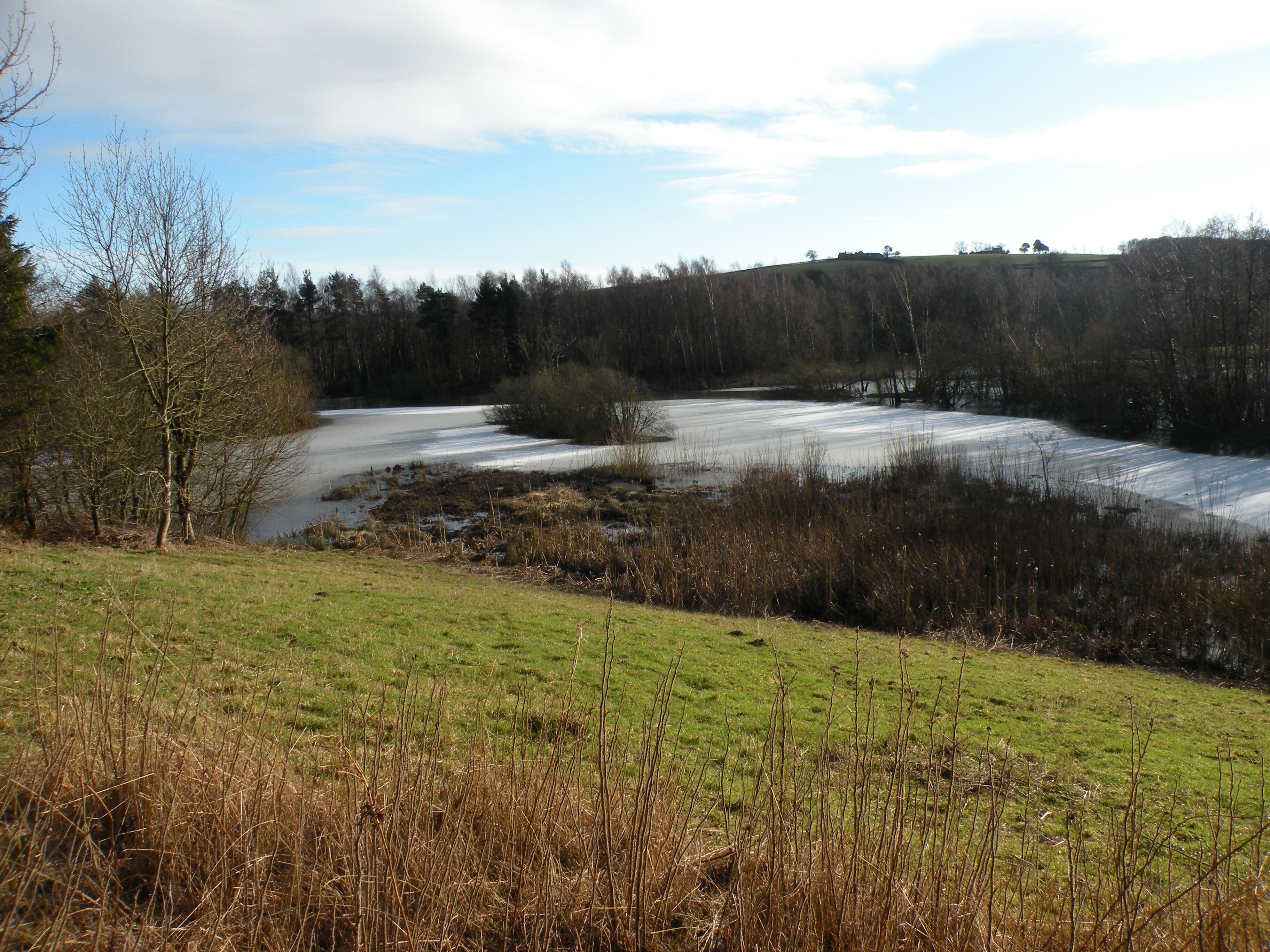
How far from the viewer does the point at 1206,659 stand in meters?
10.9

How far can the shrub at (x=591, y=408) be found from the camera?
105 ft

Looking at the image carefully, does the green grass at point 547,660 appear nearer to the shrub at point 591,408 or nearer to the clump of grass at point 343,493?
the clump of grass at point 343,493

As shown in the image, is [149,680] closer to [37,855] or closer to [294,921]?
[37,855]

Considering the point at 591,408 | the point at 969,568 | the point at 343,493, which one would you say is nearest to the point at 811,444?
the point at 591,408

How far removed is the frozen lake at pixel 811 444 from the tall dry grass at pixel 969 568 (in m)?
3.81

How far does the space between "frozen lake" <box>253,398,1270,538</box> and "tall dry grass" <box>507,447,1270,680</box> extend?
3814mm

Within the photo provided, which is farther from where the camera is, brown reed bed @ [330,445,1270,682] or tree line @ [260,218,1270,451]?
tree line @ [260,218,1270,451]

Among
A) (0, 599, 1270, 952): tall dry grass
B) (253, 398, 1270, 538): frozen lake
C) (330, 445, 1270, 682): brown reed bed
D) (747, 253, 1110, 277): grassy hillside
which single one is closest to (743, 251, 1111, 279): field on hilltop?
(747, 253, 1110, 277): grassy hillside

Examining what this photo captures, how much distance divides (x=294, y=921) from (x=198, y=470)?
57.0ft

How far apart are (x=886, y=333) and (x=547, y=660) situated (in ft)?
191

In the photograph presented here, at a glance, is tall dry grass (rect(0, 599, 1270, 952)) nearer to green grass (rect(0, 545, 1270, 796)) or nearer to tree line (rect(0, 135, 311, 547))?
green grass (rect(0, 545, 1270, 796))

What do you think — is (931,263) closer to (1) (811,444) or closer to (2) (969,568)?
(1) (811,444)

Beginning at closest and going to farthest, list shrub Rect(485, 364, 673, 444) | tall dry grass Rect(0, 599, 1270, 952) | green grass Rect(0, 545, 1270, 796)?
tall dry grass Rect(0, 599, 1270, 952) < green grass Rect(0, 545, 1270, 796) < shrub Rect(485, 364, 673, 444)

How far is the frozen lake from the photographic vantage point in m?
20.5
